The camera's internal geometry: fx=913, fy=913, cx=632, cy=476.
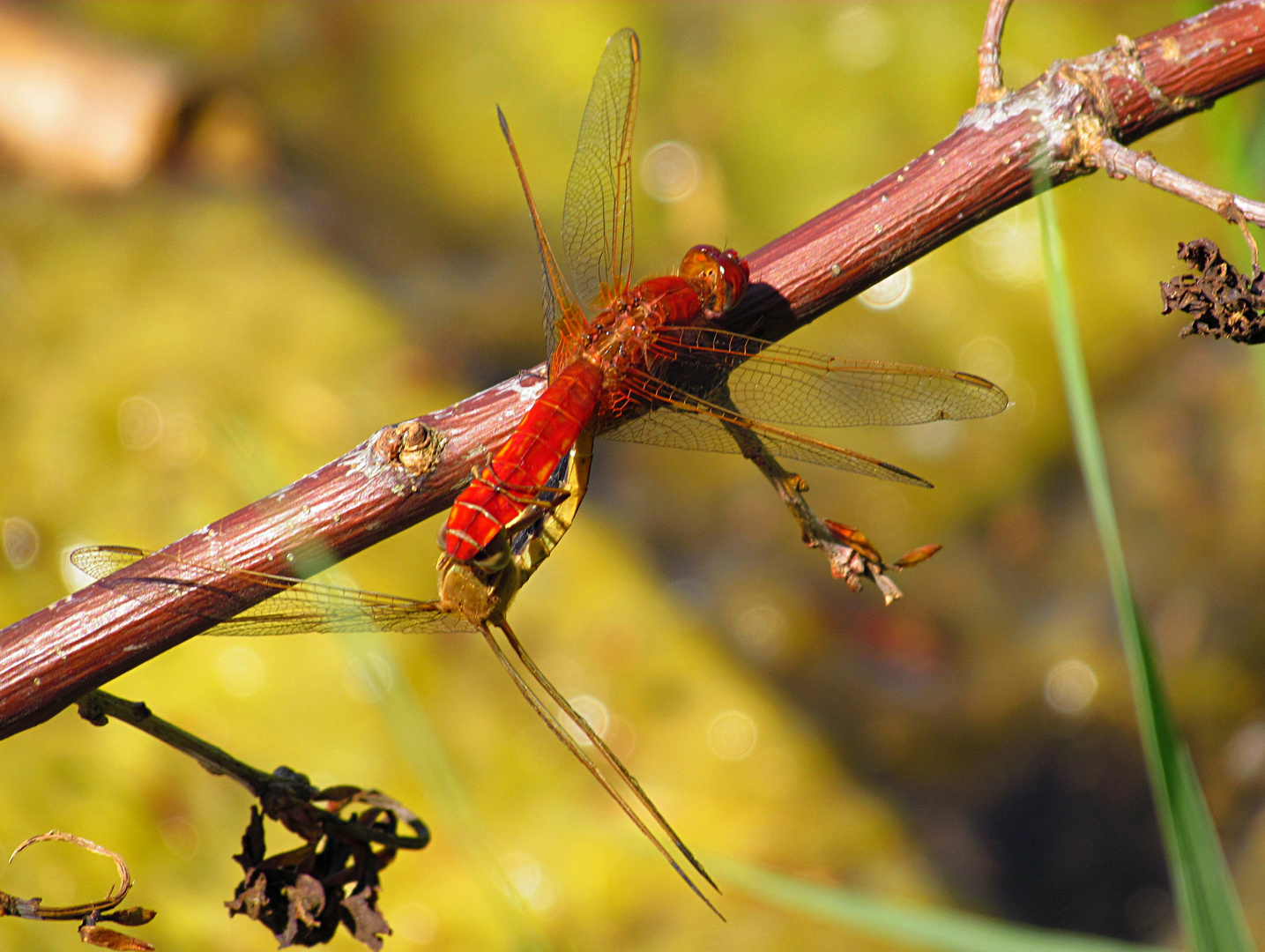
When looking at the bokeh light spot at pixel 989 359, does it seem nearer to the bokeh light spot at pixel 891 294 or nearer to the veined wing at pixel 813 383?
the bokeh light spot at pixel 891 294

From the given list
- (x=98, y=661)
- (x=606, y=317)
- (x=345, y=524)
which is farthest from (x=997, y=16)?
(x=98, y=661)

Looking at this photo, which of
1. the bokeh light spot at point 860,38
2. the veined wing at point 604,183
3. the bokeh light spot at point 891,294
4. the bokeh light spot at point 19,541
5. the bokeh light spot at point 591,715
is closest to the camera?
the veined wing at point 604,183

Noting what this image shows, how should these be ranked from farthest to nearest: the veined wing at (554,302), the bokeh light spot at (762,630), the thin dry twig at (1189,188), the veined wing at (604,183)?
the bokeh light spot at (762,630)
the veined wing at (604,183)
the veined wing at (554,302)
the thin dry twig at (1189,188)

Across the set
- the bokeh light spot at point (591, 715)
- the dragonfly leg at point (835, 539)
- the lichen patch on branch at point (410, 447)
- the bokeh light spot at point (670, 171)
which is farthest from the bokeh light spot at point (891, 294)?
the lichen patch on branch at point (410, 447)

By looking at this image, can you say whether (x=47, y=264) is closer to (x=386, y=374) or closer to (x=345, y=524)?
(x=386, y=374)

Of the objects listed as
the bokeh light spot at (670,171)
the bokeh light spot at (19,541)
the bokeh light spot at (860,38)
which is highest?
the bokeh light spot at (670,171)

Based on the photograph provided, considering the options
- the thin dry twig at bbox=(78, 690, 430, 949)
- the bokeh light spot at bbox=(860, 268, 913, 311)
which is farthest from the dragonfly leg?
the bokeh light spot at bbox=(860, 268, 913, 311)
